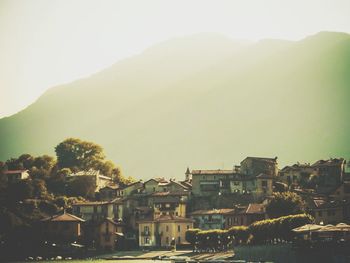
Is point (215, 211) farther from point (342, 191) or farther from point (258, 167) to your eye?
point (342, 191)

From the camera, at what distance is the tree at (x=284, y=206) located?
72.5 meters

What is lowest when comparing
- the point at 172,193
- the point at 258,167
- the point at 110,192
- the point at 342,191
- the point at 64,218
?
the point at 64,218

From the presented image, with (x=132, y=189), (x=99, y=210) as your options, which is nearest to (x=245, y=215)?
(x=99, y=210)

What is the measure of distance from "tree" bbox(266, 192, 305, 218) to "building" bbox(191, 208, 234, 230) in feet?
30.3

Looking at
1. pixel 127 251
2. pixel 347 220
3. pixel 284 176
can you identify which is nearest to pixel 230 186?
pixel 284 176

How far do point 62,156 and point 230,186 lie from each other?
3250 centimetres

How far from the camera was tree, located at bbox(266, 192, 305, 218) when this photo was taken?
72500 mm

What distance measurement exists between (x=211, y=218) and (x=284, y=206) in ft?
43.9

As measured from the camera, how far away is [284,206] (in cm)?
7331

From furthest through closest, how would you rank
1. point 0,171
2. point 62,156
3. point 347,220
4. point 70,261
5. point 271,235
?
1. point 62,156
2. point 0,171
3. point 70,261
4. point 347,220
5. point 271,235

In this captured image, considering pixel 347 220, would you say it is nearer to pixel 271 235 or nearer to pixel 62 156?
pixel 271 235

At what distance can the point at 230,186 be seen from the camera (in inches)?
3526

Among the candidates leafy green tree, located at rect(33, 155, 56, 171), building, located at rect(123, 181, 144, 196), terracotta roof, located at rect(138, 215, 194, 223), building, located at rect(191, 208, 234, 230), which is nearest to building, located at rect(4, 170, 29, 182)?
leafy green tree, located at rect(33, 155, 56, 171)

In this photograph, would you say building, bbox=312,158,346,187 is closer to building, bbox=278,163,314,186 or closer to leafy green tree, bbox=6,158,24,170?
building, bbox=278,163,314,186
